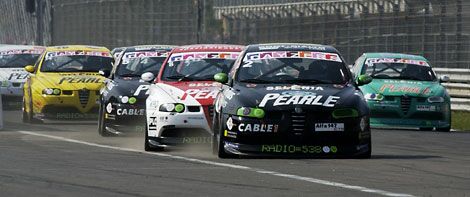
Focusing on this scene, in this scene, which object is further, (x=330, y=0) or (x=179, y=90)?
(x=330, y=0)

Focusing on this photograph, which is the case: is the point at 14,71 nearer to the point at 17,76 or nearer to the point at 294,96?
the point at 17,76

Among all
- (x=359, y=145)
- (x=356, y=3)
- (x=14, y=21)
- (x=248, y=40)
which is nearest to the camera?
(x=359, y=145)

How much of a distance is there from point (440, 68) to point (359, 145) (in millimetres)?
14650

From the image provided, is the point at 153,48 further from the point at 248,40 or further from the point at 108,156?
the point at 248,40

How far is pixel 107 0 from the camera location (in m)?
43.4

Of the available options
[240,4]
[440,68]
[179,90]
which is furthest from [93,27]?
[179,90]

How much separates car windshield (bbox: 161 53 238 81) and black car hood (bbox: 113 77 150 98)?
63.7 inches

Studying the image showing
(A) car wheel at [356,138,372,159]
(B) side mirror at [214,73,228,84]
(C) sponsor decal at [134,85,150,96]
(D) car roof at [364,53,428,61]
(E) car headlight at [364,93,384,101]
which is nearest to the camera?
(A) car wheel at [356,138,372,159]

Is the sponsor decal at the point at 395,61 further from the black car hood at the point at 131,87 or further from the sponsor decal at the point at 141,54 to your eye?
the black car hood at the point at 131,87

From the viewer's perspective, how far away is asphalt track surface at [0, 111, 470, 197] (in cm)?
1088

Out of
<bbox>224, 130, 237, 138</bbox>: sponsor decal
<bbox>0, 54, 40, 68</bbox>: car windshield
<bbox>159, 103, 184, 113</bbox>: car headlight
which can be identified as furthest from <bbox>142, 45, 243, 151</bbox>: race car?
<bbox>0, 54, 40, 68</bbox>: car windshield

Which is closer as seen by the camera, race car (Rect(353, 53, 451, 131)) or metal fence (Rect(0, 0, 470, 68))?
race car (Rect(353, 53, 451, 131))

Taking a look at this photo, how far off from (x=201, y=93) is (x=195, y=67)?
4.61 feet

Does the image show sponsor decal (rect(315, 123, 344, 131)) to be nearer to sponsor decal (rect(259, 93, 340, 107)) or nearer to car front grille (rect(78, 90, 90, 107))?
sponsor decal (rect(259, 93, 340, 107))
